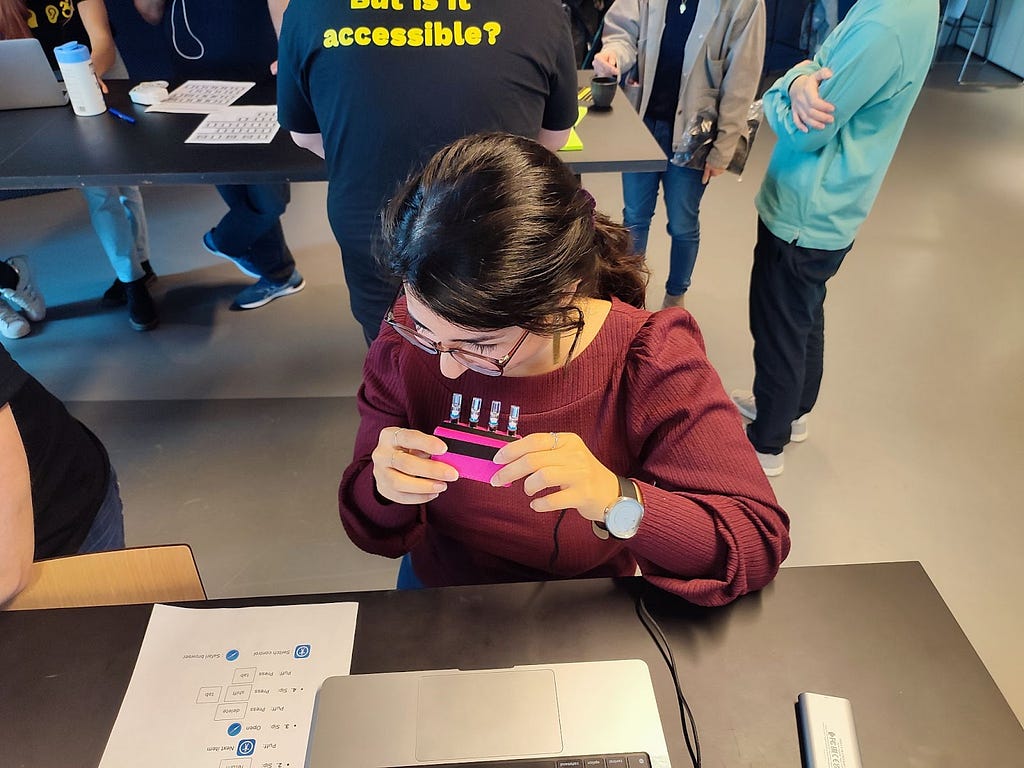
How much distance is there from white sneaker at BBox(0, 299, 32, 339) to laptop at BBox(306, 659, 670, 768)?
8.35ft

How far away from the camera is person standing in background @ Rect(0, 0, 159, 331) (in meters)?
2.28

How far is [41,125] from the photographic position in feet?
6.58

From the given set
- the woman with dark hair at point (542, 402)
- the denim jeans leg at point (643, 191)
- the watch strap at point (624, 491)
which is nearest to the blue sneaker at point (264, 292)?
the denim jeans leg at point (643, 191)

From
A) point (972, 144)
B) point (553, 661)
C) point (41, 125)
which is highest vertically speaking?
point (41, 125)

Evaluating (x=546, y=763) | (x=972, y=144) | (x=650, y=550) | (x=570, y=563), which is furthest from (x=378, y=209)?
(x=972, y=144)

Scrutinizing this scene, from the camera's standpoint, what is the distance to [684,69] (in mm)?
2236

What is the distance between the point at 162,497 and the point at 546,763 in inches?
67.6

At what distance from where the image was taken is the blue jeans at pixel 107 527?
3.99ft

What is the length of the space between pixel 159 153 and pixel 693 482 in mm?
1672

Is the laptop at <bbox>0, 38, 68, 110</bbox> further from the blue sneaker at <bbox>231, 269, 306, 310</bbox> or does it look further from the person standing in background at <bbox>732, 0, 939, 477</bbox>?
the person standing in background at <bbox>732, 0, 939, 477</bbox>

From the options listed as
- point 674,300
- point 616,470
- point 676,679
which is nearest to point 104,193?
point 674,300

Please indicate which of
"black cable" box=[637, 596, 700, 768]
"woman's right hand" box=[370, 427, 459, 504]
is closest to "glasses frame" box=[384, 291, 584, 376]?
"woman's right hand" box=[370, 427, 459, 504]

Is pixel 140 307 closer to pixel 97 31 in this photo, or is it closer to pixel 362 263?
pixel 97 31

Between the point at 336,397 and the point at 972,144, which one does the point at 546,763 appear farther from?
the point at 972,144
